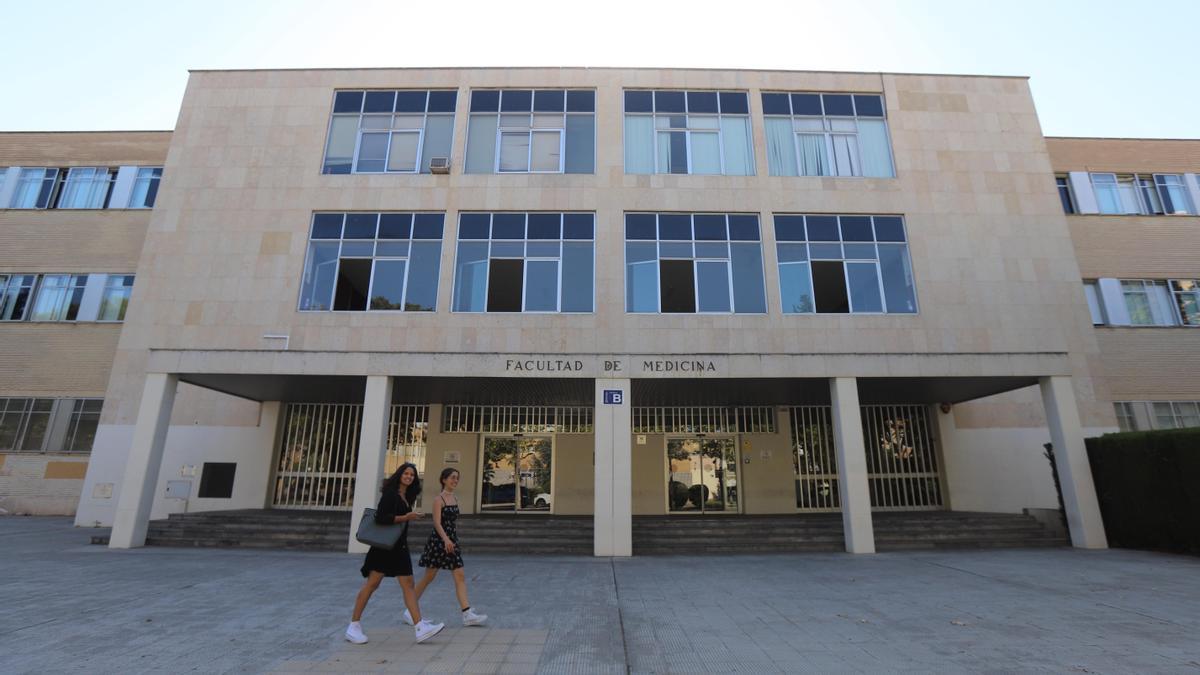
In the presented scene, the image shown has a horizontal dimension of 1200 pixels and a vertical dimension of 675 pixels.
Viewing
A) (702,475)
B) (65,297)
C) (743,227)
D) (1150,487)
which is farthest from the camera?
(65,297)

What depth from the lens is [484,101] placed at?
15812mm

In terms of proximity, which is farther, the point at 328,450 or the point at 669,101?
the point at 328,450

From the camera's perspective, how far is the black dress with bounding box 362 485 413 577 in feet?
18.2

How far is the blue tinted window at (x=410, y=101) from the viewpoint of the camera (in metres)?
15.8

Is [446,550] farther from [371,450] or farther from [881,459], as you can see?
[881,459]

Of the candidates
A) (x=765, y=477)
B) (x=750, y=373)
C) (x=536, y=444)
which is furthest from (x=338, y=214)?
(x=765, y=477)

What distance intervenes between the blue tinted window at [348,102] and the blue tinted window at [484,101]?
10.7 feet

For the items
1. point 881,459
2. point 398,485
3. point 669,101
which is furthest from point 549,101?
point 881,459

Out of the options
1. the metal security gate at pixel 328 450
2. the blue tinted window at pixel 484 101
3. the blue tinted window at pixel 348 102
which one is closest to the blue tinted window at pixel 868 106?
the blue tinted window at pixel 484 101

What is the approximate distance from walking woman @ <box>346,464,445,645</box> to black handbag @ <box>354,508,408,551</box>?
5cm

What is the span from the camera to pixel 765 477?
17.1 metres

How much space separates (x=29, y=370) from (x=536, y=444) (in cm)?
1670

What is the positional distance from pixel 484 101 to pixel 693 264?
7.56 metres

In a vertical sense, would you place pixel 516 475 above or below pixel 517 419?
below
